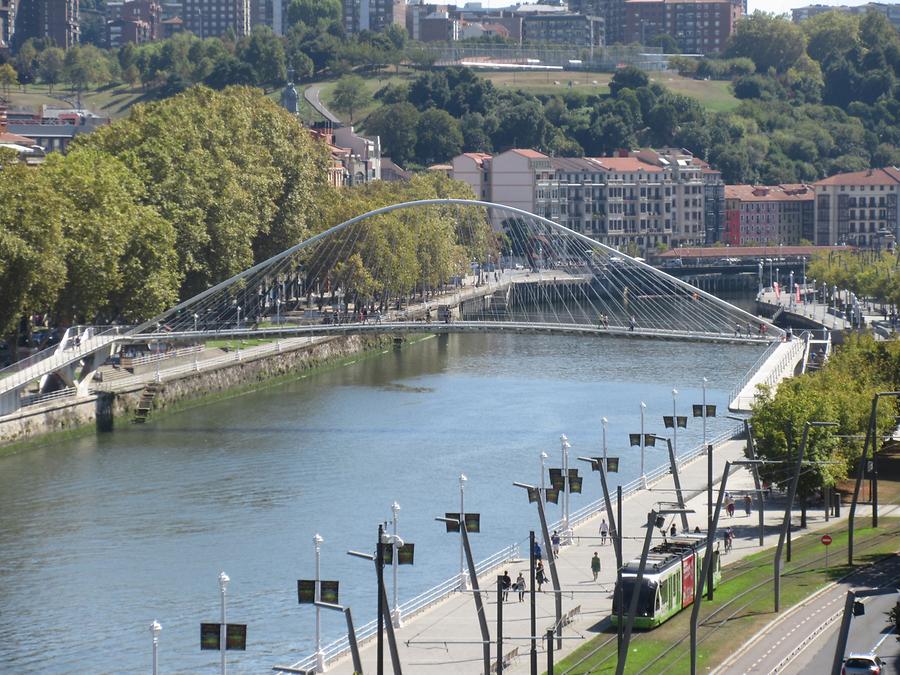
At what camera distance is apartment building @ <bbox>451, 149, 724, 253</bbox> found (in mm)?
154625

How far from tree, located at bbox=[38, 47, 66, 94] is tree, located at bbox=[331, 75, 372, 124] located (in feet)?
97.3

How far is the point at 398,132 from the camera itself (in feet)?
537

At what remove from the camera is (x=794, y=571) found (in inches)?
1564

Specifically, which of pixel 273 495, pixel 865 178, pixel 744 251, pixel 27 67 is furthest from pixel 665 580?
pixel 27 67

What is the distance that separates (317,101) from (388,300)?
89.9 m

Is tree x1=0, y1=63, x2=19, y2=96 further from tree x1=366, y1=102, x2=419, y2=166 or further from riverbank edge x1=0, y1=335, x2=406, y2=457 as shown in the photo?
riverbank edge x1=0, y1=335, x2=406, y2=457

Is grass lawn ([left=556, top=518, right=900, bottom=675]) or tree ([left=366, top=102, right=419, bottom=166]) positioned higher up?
tree ([left=366, top=102, right=419, bottom=166])

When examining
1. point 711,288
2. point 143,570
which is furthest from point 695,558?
point 711,288

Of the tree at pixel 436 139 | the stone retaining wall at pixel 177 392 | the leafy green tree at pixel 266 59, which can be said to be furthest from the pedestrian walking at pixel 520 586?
the leafy green tree at pixel 266 59

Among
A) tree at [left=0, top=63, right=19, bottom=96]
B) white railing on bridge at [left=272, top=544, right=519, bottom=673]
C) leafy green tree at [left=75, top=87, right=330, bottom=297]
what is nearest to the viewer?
white railing on bridge at [left=272, top=544, right=519, bottom=673]

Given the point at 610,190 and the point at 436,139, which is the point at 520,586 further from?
the point at 436,139

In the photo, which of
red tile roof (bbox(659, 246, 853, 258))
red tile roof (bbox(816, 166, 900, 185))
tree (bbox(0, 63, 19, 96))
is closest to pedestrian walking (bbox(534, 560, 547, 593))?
red tile roof (bbox(659, 246, 853, 258))

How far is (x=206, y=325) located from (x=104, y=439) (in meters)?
13.1

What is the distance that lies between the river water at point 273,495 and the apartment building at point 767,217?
8824 cm
